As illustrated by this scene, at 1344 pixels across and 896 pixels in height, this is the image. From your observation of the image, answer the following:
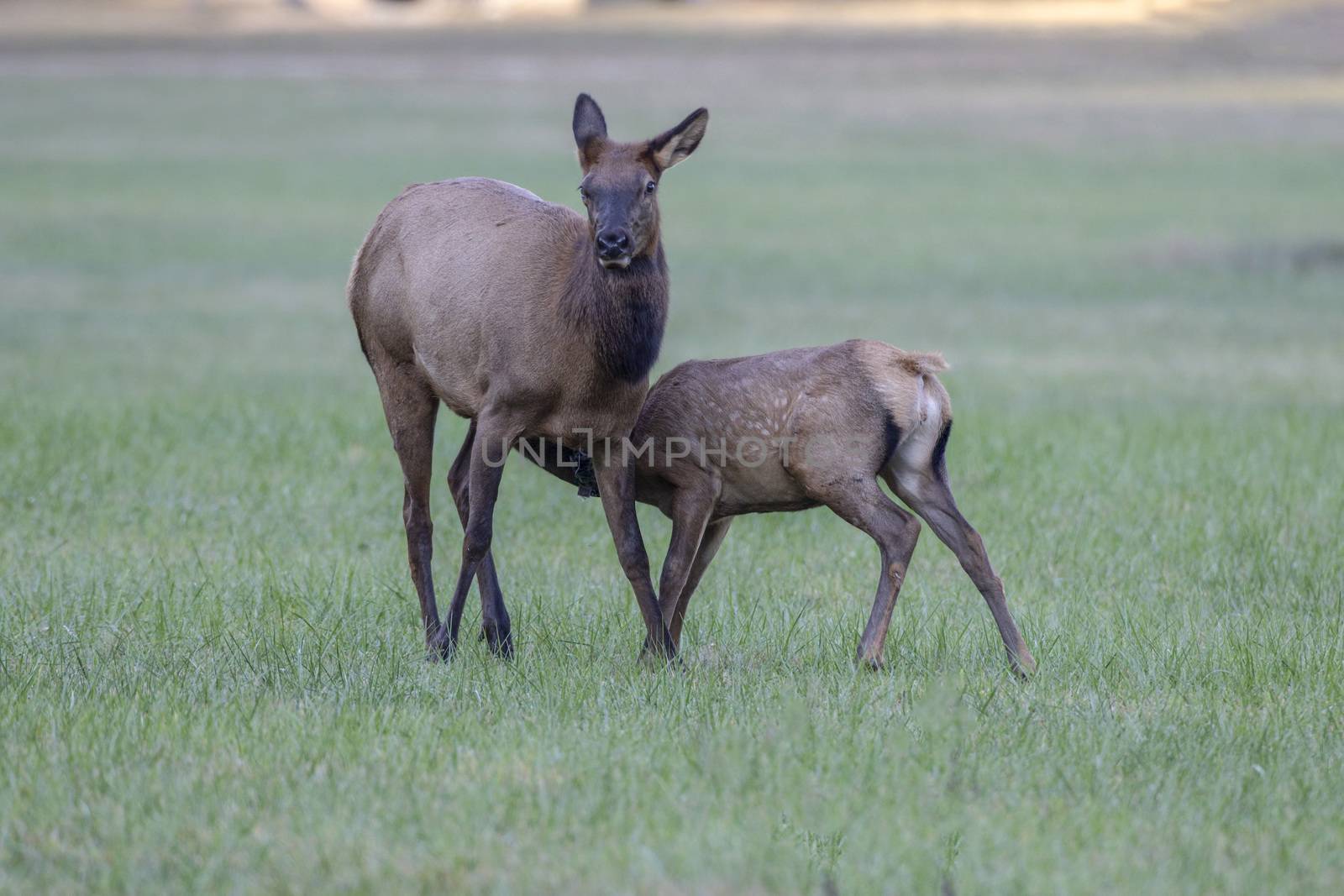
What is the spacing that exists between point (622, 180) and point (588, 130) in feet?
1.40

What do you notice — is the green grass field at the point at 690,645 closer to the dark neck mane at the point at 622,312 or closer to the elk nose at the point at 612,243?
the dark neck mane at the point at 622,312

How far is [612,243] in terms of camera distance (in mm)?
6281

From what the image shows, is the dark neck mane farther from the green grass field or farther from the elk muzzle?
the green grass field

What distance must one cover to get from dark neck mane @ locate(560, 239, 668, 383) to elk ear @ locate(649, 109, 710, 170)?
364mm

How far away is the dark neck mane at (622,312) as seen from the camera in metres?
6.54

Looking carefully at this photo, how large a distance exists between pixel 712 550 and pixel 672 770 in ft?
6.74

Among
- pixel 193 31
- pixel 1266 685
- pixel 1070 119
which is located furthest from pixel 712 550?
pixel 193 31

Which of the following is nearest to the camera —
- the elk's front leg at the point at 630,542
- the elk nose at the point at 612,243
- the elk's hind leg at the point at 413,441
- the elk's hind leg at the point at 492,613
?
the elk nose at the point at 612,243

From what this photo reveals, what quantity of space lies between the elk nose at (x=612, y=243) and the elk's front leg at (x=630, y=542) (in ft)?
3.01

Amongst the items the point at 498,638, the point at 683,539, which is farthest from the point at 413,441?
the point at 683,539

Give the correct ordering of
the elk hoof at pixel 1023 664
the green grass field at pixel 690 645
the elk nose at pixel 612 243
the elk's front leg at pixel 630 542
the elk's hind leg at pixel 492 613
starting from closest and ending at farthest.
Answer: the green grass field at pixel 690 645, the elk nose at pixel 612 243, the elk hoof at pixel 1023 664, the elk's front leg at pixel 630 542, the elk's hind leg at pixel 492 613

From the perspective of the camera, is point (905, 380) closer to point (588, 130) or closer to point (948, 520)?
point (948, 520)

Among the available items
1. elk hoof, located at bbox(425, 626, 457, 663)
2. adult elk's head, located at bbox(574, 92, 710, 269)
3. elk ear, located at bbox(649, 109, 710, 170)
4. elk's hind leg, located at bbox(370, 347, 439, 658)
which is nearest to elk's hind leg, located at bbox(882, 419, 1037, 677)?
adult elk's head, located at bbox(574, 92, 710, 269)

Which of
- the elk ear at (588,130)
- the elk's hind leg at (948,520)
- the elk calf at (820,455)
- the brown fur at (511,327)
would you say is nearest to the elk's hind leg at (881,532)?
the elk calf at (820,455)
